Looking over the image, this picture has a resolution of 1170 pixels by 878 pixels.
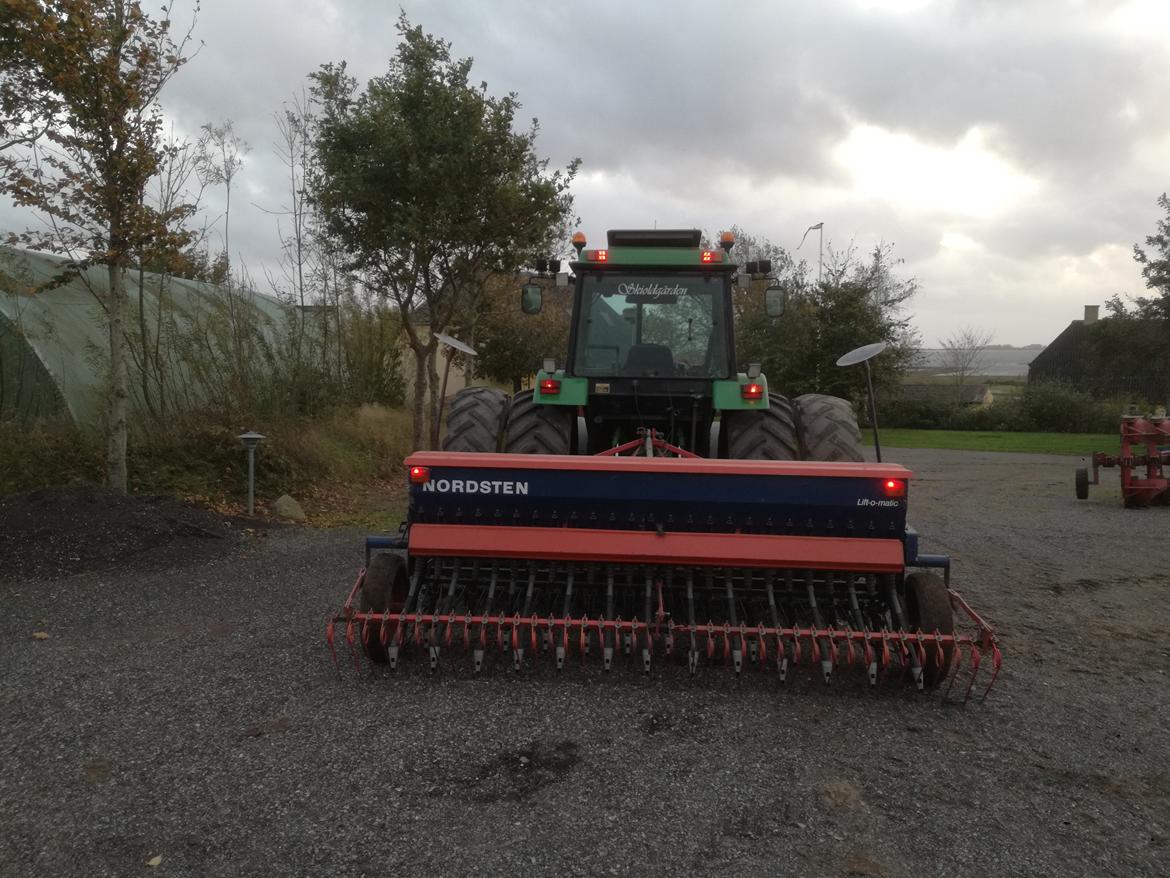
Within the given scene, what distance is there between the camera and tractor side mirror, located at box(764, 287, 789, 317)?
607 cm

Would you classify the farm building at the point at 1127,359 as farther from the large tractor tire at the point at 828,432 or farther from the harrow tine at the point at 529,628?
the harrow tine at the point at 529,628

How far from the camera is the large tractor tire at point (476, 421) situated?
18.0ft

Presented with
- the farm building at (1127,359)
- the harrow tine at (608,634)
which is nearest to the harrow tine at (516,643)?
the harrow tine at (608,634)

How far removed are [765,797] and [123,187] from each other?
7.25 meters

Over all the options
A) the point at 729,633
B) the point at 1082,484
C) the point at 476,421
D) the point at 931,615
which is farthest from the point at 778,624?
the point at 1082,484

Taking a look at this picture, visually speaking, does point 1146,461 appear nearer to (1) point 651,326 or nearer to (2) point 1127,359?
(1) point 651,326

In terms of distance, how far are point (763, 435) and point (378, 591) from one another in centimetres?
255

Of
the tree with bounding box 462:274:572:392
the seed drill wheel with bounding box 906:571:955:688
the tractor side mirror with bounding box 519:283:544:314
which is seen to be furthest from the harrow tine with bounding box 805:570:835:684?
the tree with bounding box 462:274:572:392

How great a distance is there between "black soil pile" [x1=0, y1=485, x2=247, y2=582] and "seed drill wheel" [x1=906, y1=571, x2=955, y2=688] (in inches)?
215

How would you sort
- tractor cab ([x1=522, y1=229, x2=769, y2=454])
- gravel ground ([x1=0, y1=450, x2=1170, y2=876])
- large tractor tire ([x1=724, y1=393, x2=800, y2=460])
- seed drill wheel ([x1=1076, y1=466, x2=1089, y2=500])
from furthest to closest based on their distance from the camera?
seed drill wheel ([x1=1076, y1=466, x2=1089, y2=500]) → tractor cab ([x1=522, y1=229, x2=769, y2=454]) → large tractor tire ([x1=724, y1=393, x2=800, y2=460]) → gravel ground ([x1=0, y1=450, x2=1170, y2=876])

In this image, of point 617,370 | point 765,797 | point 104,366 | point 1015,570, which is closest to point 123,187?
point 104,366

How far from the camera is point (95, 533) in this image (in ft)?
23.3

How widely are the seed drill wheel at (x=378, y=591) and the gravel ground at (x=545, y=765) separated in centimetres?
15

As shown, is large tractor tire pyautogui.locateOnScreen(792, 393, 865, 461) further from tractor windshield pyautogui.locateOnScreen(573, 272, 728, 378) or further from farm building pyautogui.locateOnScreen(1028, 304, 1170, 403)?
farm building pyautogui.locateOnScreen(1028, 304, 1170, 403)
